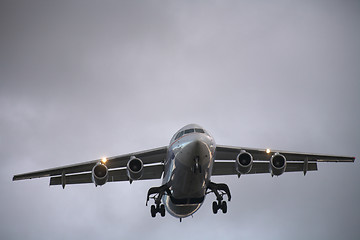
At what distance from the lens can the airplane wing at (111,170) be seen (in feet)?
52.1

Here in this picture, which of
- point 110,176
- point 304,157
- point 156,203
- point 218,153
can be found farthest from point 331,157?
point 110,176

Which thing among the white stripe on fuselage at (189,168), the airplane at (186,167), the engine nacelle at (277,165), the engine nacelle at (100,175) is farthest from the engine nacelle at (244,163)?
the engine nacelle at (100,175)

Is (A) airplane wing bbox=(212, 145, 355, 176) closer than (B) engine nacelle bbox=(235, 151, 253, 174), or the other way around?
(B) engine nacelle bbox=(235, 151, 253, 174)

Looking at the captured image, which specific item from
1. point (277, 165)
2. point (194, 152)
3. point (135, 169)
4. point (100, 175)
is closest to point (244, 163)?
point (277, 165)

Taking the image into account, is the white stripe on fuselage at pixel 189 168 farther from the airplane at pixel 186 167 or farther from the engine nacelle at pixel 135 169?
the engine nacelle at pixel 135 169

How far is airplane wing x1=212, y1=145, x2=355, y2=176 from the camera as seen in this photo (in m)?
15.9

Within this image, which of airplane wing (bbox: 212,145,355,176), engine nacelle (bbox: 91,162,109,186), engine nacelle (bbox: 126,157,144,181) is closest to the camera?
engine nacelle (bbox: 126,157,144,181)

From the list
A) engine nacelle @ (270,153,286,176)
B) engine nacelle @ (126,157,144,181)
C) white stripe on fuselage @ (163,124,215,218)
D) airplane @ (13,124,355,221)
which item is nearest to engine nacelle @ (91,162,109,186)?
airplane @ (13,124,355,221)

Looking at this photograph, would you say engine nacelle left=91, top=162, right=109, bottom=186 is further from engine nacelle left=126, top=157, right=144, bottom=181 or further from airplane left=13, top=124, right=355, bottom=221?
engine nacelle left=126, top=157, right=144, bottom=181

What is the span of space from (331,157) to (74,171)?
11.1 metres

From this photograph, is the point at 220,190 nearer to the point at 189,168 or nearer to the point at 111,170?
the point at 189,168

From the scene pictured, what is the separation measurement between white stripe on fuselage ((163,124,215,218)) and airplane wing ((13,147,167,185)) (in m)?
1.27

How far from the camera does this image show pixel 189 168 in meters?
13.1

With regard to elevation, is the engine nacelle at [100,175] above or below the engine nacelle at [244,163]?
below
